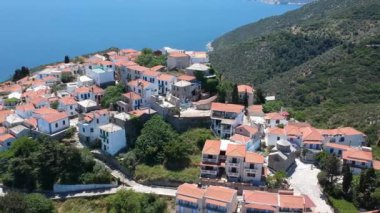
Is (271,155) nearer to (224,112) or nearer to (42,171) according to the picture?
(224,112)

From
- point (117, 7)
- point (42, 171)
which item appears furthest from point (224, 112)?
point (117, 7)

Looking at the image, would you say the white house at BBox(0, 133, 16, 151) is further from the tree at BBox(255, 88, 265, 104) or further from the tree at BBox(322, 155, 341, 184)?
the tree at BBox(322, 155, 341, 184)

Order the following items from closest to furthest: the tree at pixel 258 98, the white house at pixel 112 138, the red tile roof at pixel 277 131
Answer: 1. the white house at pixel 112 138
2. the red tile roof at pixel 277 131
3. the tree at pixel 258 98

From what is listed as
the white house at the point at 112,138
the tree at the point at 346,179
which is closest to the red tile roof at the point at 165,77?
the white house at the point at 112,138

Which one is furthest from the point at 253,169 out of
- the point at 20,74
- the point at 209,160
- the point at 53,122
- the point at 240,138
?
the point at 20,74

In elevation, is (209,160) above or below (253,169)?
above

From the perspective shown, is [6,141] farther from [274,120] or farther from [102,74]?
[274,120]

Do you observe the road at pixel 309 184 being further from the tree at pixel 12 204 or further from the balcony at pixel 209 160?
the tree at pixel 12 204
